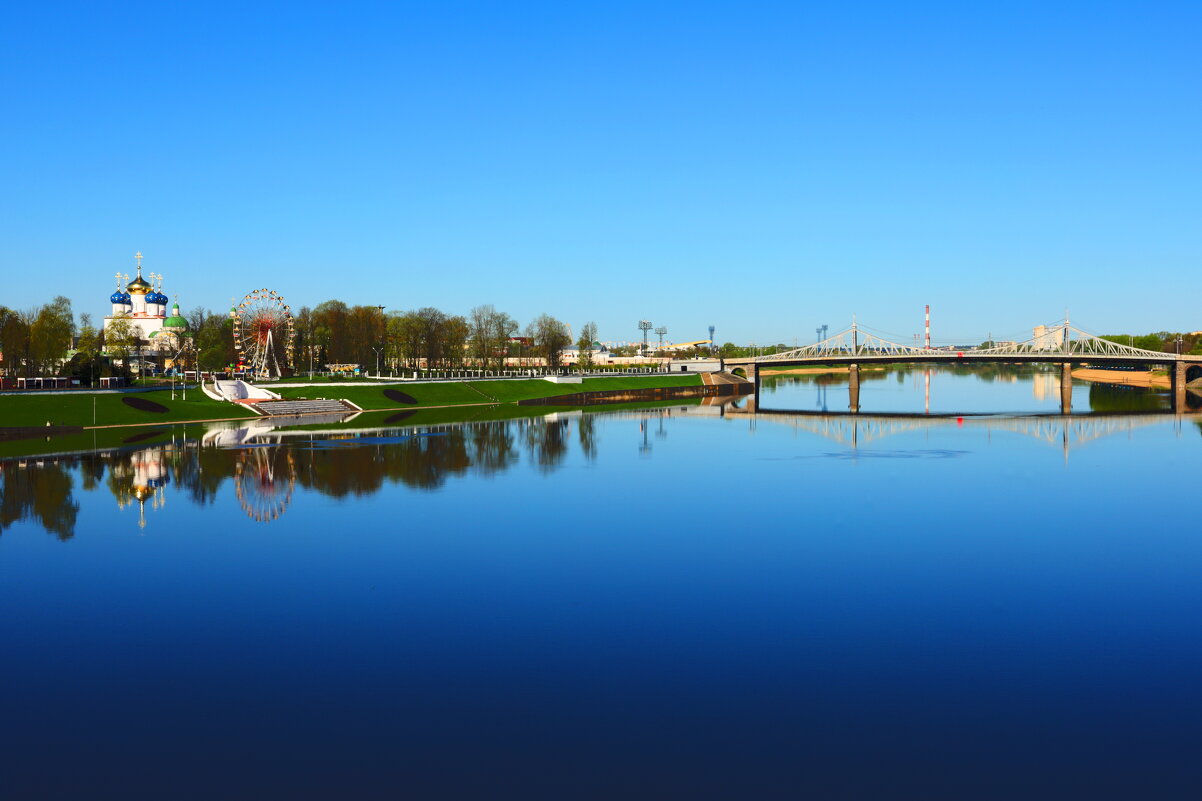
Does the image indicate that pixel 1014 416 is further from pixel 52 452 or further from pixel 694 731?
pixel 694 731

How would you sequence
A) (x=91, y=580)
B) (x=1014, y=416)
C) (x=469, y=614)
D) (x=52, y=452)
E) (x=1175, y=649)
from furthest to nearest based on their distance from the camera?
1. (x=1014, y=416)
2. (x=52, y=452)
3. (x=91, y=580)
4. (x=469, y=614)
5. (x=1175, y=649)

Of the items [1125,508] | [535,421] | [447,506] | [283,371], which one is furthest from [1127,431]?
[283,371]

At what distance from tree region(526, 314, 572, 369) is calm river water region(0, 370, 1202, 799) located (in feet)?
396

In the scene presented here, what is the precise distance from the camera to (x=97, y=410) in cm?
7381

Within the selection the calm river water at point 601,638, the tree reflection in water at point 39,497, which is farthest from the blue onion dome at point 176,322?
the calm river water at point 601,638

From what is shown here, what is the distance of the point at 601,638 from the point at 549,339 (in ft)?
489

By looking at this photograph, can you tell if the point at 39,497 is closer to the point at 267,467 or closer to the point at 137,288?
the point at 267,467

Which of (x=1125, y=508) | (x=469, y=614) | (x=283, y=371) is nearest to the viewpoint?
(x=469, y=614)

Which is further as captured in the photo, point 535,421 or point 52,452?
point 535,421

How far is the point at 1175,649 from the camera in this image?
1902cm

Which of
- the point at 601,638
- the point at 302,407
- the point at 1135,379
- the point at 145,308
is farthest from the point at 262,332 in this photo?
the point at 1135,379

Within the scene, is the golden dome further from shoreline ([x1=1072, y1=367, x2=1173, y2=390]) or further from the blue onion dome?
shoreline ([x1=1072, y1=367, x2=1173, y2=390])

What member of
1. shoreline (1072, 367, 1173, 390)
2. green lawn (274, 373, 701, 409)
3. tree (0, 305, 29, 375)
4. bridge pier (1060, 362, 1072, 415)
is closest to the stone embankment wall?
green lawn (274, 373, 701, 409)

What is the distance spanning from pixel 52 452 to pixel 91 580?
3516 cm
